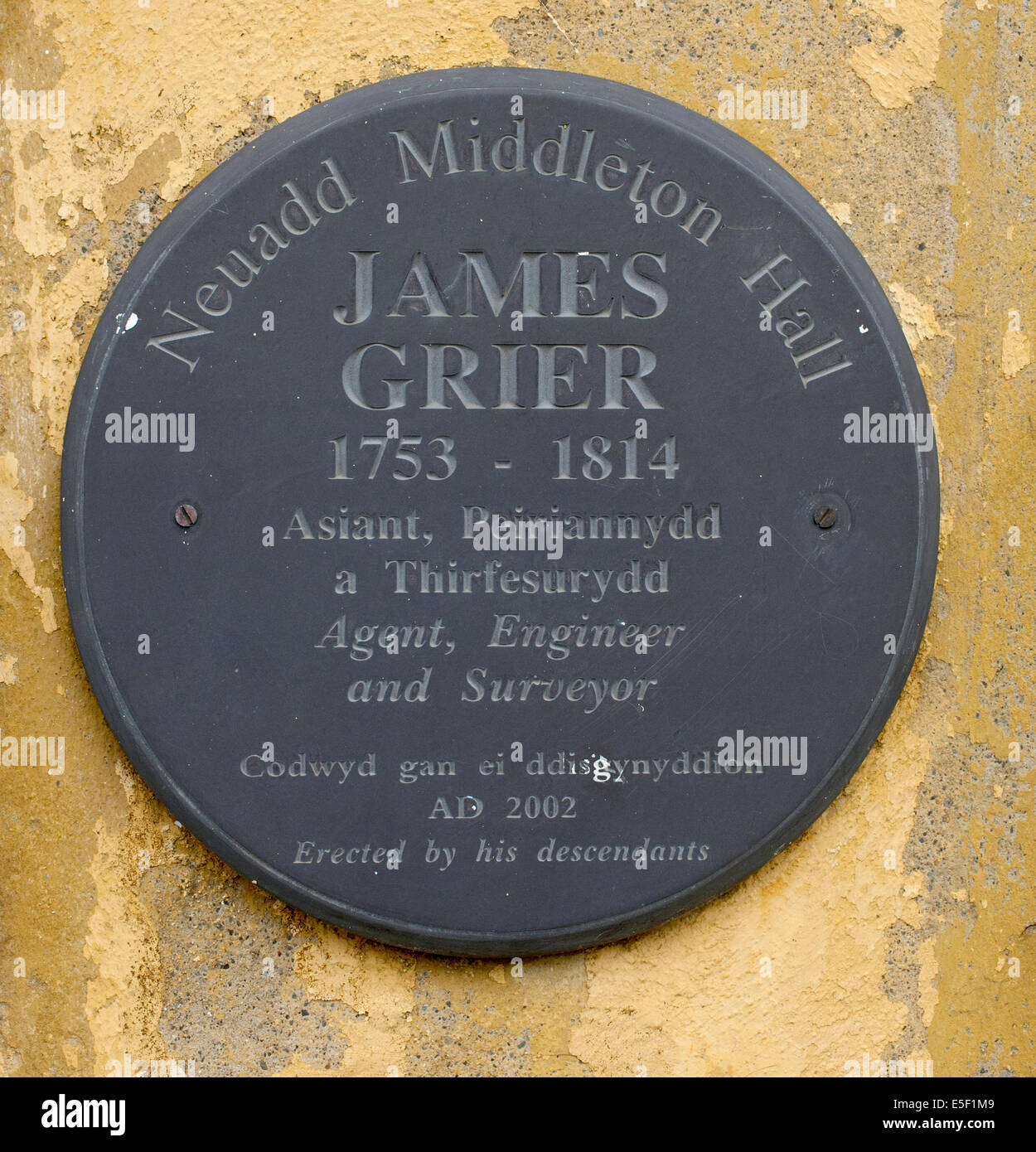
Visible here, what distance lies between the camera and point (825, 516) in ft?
6.23

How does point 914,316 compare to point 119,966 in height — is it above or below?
above

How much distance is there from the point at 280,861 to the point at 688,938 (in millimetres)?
808

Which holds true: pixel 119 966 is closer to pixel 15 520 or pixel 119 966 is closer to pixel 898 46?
pixel 15 520

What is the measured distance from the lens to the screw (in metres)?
1.87

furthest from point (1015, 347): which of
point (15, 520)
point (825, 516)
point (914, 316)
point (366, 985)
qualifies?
point (15, 520)

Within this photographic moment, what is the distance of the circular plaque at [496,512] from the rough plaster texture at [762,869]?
0.13 m

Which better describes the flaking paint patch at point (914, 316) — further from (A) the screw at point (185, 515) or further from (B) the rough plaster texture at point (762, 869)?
(A) the screw at point (185, 515)

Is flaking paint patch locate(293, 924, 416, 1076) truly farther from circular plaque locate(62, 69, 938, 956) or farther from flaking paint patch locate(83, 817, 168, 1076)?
flaking paint patch locate(83, 817, 168, 1076)

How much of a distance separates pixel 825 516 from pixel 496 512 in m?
0.62

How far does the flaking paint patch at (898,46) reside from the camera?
1.99 metres

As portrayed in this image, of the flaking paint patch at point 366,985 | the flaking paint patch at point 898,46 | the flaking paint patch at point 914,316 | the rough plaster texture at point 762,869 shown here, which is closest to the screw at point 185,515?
the rough plaster texture at point 762,869

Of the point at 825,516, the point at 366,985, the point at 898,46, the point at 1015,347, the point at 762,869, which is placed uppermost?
the point at 898,46

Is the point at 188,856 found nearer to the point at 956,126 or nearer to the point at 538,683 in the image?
the point at 538,683

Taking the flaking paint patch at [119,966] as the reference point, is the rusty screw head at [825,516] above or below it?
above
